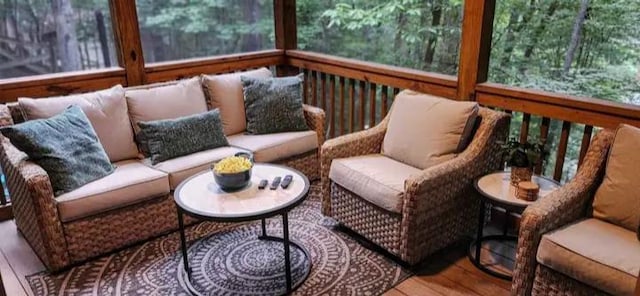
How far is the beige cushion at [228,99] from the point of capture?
3.60m

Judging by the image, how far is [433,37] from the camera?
217 inches

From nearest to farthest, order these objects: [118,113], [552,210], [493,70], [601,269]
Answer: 1. [601,269]
2. [552,210]
3. [118,113]
4. [493,70]

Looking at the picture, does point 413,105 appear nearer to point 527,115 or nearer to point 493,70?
point 527,115

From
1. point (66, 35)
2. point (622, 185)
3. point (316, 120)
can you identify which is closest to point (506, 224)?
point (622, 185)

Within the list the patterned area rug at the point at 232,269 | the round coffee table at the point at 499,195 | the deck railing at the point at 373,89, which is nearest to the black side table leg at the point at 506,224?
the round coffee table at the point at 499,195

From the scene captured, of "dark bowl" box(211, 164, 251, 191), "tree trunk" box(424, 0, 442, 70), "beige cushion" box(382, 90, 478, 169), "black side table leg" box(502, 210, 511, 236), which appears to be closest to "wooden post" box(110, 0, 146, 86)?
"dark bowl" box(211, 164, 251, 191)

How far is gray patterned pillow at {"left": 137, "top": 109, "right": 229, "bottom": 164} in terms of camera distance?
3.09 metres

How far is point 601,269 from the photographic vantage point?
1.82m

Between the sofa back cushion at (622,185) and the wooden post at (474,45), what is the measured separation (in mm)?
962

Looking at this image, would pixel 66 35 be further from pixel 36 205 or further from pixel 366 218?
pixel 366 218

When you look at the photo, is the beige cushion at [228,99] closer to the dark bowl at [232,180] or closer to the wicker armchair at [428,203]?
the wicker armchair at [428,203]

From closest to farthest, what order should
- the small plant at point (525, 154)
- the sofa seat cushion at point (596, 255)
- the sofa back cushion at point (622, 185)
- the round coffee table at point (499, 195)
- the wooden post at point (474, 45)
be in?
the sofa seat cushion at point (596, 255), the sofa back cushion at point (622, 185), the round coffee table at point (499, 195), the small plant at point (525, 154), the wooden post at point (474, 45)

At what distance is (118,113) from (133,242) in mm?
894

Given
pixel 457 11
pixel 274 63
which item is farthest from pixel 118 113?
pixel 457 11
